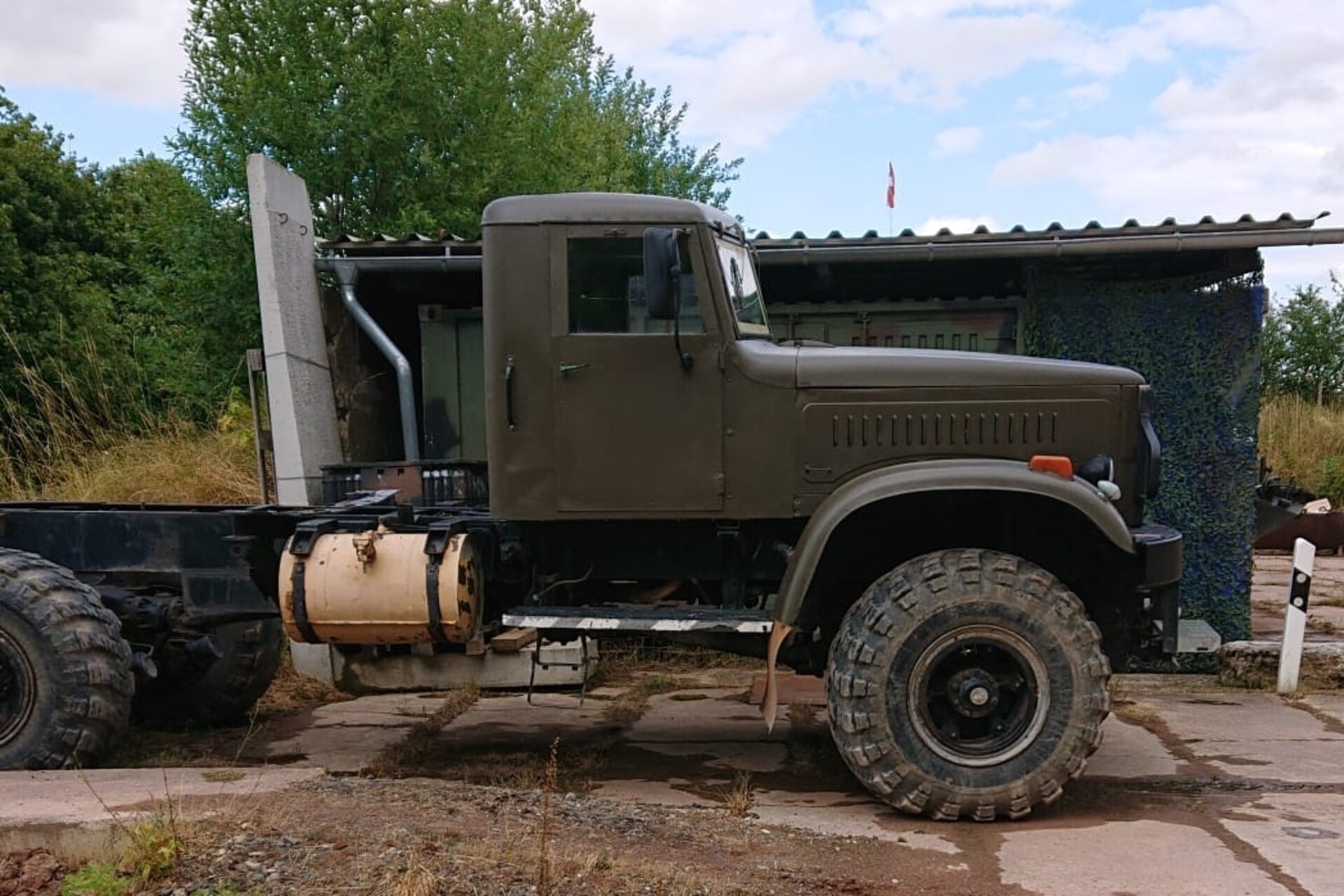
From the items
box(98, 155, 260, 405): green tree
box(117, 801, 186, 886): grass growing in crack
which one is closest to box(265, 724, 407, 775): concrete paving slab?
box(117, 801, 186, 886): grass growing in crack

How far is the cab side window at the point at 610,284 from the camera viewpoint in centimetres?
493

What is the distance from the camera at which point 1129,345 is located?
779cm

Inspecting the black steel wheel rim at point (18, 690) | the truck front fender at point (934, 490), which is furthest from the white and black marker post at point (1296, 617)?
the black steel wheel rim at point (18, 690)

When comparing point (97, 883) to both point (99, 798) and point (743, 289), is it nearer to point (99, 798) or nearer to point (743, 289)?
point (99, 798)

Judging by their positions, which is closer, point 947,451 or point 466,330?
point 947,451

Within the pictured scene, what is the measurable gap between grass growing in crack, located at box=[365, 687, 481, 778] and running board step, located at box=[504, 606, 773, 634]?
111cm

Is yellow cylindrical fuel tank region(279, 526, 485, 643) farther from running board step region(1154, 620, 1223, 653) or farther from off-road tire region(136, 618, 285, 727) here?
running board step region(1154, 620, 1223, 653)

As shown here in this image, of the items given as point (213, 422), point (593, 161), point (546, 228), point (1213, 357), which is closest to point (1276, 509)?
point (1213, 357)

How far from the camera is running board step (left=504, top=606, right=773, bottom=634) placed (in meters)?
4.78

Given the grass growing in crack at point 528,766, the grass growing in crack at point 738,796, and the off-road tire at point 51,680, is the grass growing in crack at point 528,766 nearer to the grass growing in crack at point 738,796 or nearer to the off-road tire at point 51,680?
the grass growing in crack at point 738,796

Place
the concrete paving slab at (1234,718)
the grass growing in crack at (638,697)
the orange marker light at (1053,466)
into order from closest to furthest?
the orange marker light at (1053,466)
the concrete paving slab at (1234,718)
the grass growing in crack at (638,697)

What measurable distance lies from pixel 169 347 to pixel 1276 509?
9787mm

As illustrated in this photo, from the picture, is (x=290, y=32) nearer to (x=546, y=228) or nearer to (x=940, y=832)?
(x=546, y=228)

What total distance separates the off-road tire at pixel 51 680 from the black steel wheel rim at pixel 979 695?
3507mm
